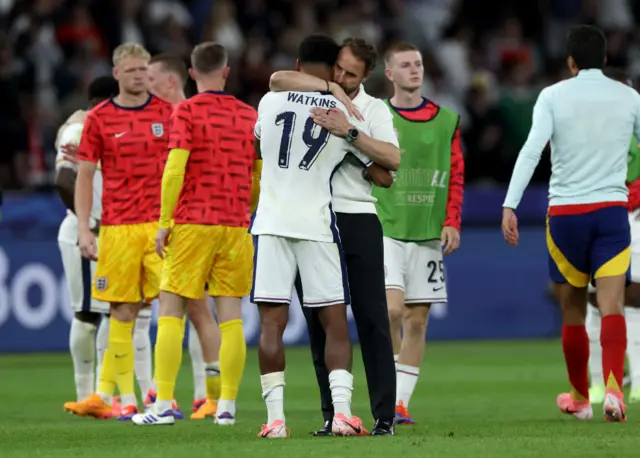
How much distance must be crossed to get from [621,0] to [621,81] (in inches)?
614

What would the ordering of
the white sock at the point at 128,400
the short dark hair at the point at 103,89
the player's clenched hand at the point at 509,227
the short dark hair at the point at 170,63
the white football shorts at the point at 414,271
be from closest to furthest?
the player's clenched hand at the point at 509,227 < the white football shorts at the point at 414,271 < the white sock at the point at 128,400 < the short dark hair at the point at 170,63 < the short dark hair at the point at 103,89

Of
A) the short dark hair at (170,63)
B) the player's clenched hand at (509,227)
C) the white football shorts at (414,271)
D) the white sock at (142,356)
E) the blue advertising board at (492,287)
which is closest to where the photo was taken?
the player's clenched hand at (509,227)

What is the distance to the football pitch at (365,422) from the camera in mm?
7855

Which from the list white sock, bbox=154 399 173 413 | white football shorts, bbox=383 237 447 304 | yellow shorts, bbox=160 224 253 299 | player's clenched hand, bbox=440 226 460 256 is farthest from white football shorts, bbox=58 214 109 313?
player's clenched hand, bbox=440 226 460 256

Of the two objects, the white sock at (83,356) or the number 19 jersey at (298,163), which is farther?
the white sock at (83,356)

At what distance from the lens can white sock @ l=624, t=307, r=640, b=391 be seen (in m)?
11.8

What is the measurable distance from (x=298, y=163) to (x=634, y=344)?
451 centimetres

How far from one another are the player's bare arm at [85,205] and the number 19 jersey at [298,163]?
7.60ft

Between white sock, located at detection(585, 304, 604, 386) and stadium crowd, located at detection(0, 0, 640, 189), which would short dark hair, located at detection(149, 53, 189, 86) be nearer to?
white sock, located at detection(585, 304, 604, 386)

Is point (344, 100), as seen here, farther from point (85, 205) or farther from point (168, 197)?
point (85, 205)

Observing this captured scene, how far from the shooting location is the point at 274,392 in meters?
8.48

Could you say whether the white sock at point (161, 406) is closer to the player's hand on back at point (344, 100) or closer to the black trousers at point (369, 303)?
the black trousers at point (369, 303)

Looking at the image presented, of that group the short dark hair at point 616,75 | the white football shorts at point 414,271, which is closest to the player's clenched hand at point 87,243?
the white football shorts at point 414,271

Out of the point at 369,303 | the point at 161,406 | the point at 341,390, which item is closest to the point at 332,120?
the point at 369,303
